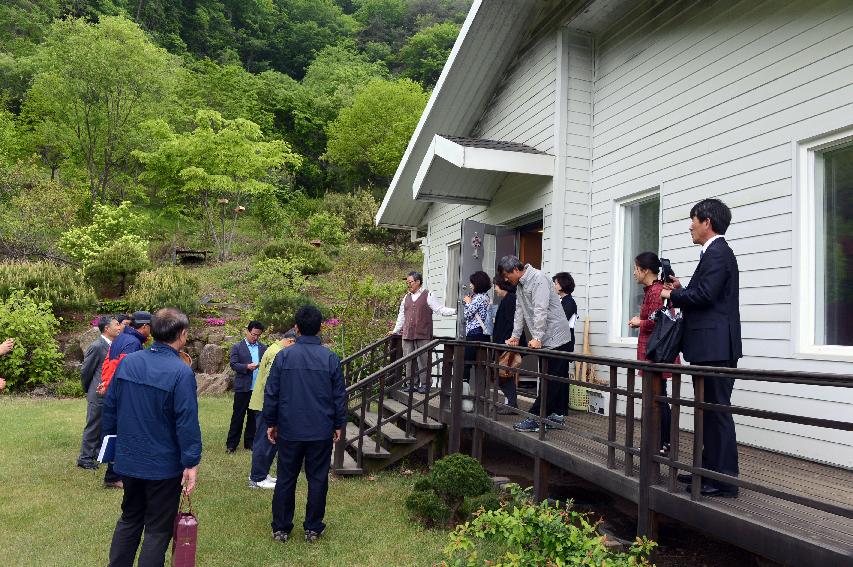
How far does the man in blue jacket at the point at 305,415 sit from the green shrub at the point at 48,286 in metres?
13.2

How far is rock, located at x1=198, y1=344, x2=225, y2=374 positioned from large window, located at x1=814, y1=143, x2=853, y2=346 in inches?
517

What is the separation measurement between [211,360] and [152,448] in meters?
12.1

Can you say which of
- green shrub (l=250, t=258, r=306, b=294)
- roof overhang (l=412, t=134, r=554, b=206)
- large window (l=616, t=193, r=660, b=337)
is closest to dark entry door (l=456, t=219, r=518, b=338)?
roof overhang (l=412, t=134, r=554, b=206)

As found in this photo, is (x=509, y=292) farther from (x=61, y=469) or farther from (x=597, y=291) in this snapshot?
(x=61, y=469)

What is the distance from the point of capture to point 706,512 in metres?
3.50

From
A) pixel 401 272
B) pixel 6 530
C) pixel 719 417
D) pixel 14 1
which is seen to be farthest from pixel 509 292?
pixel 14 1

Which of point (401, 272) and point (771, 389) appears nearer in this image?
point (771, 389)

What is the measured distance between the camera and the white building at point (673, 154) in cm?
491

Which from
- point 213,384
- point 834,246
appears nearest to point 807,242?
point 834,246

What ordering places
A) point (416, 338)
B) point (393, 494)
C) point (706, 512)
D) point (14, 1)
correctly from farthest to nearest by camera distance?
point (14, 1) → point (416, 338) → point (393, 494) → point (706, 512)

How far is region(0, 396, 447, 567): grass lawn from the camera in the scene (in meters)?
4.62

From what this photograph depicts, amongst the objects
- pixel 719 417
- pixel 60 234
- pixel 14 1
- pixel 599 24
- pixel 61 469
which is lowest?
pixel 61 469

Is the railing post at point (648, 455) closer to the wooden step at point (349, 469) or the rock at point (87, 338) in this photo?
the wooden step at point (349, 469)

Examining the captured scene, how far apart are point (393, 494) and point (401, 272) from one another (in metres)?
19.7
